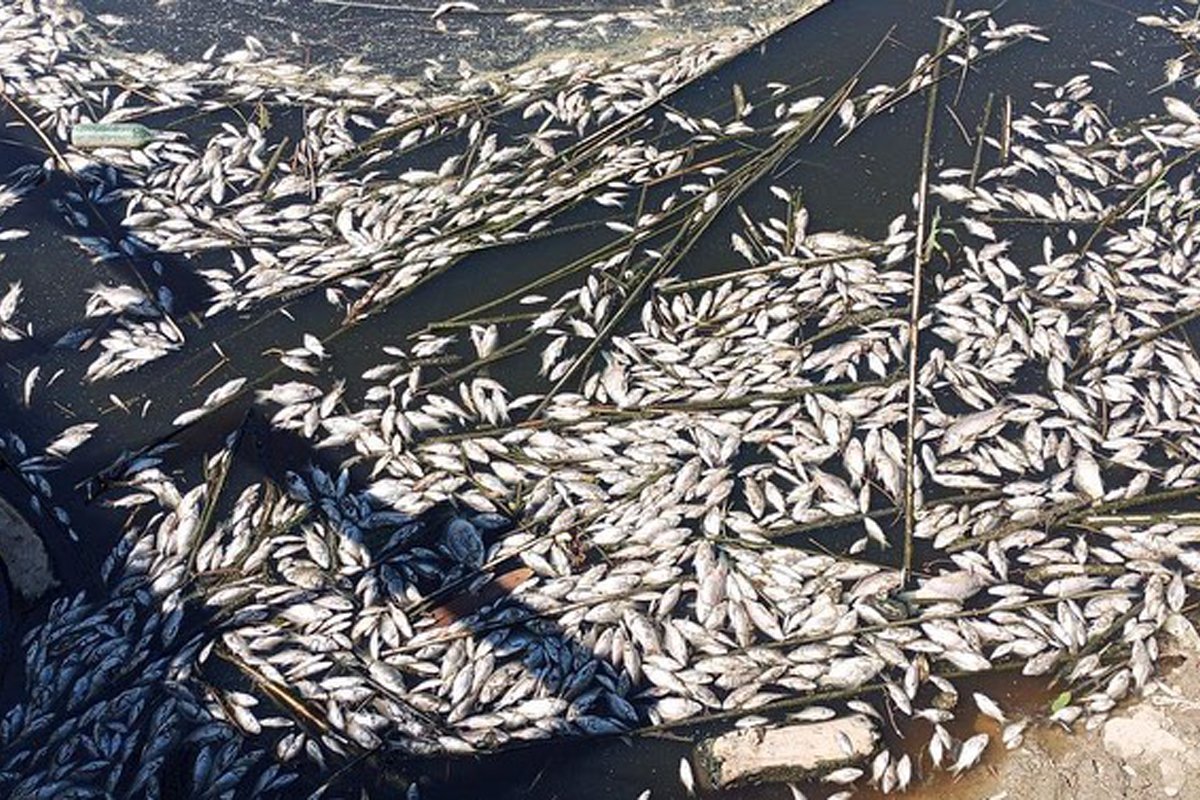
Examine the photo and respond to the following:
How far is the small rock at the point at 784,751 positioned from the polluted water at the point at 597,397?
0.01m

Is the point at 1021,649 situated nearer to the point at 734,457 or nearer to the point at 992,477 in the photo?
the point at 992,477

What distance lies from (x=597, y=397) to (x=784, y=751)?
5.40 ft

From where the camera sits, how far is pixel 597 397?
4.82 m

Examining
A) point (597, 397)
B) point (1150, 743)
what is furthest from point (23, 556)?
point (1150, 743)

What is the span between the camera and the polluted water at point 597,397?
3984mm

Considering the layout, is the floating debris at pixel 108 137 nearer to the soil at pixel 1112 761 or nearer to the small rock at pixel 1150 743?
the soil at pixel 1112 761

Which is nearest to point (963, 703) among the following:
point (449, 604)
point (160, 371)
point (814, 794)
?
point (814, 794)

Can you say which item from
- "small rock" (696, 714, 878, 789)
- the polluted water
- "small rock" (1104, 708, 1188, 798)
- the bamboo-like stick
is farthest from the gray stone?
"small rock" (1104, 708, 1188, 798)

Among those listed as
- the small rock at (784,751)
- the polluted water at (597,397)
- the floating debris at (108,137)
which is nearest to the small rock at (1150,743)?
the polluted water at (597,397)

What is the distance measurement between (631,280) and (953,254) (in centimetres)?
149

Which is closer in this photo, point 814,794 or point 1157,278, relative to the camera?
point 814,794

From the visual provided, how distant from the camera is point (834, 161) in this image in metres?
5.71

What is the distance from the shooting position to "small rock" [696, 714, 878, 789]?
12.5 ft

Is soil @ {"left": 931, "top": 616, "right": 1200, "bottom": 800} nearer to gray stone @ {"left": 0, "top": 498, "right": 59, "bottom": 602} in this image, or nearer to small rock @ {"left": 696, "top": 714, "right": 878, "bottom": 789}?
small rock @ {"left": 696, "top": 714, "right": 878, "bottom": 789}
